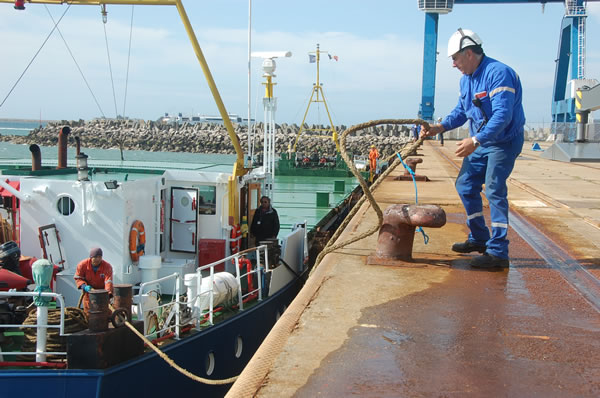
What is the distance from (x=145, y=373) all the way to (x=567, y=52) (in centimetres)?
5222

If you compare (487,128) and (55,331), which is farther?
(55,331)

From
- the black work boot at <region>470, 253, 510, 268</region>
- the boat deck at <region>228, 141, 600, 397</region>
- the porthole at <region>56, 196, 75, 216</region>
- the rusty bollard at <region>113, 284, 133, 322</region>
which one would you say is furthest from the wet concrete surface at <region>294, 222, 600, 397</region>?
the porthole at <region>56, 196, 75, 216</region>

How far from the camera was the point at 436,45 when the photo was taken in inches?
1895

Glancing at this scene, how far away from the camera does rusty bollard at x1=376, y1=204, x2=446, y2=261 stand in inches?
190

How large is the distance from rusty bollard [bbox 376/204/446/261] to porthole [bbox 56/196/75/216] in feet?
15.1

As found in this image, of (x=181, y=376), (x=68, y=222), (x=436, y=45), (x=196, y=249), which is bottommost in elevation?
(x=181, y=376)

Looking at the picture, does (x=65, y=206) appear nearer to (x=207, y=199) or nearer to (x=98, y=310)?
(x=207, y=199)

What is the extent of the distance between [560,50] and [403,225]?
5133 cm

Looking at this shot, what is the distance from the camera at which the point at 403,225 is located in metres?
5.01

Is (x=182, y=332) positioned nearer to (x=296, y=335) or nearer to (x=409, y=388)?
(x=296, y=335)

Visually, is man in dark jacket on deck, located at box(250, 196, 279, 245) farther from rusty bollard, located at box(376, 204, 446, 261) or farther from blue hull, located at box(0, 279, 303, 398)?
rusty bollard, located at box(376, 204, 446, 261)

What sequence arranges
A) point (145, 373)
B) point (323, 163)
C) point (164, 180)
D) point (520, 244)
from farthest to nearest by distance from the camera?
1. point (323, 163)
2. point (164, 180)
3. point (520, 244)
4. point (145, 373)

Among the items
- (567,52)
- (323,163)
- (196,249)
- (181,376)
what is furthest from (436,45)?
(181,376)

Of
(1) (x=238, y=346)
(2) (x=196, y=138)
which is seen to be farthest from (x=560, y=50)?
(1) (x=238, y=346)
